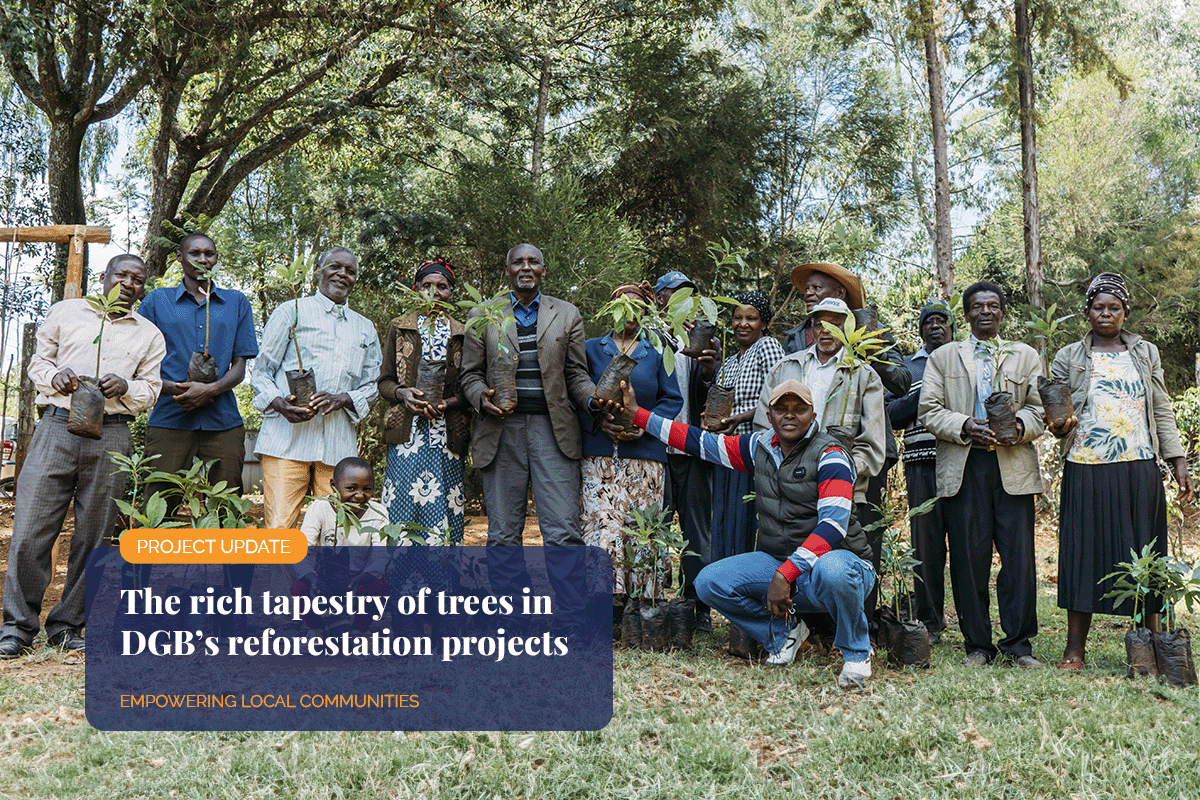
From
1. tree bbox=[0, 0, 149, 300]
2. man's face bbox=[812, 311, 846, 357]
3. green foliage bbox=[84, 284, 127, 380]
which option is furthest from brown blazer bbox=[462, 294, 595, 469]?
tree bbox=[0, 0, 149, 300]

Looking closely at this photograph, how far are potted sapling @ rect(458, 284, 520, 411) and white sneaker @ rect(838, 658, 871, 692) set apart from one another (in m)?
1.92

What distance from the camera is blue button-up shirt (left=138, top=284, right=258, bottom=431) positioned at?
4.57 meters

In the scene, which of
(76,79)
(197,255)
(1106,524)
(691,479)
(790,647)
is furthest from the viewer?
(76,79)

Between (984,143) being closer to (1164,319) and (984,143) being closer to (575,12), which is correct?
(1164,319)

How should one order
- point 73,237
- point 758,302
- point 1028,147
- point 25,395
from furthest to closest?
point 1028,147 < point 25,395 < point 73,237 < point 758,302

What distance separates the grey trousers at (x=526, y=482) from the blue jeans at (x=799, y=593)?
0.76 m

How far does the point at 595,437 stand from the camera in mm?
4605

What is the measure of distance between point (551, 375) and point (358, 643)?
5.19ft

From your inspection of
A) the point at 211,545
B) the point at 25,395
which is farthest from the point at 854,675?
the point at 25,395

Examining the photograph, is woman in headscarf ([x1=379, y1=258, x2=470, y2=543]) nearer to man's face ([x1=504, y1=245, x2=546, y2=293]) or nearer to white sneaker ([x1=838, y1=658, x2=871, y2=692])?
man's face ([x1=504, y1=245, x2=546, y2=293])

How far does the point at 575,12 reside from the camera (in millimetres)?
11500

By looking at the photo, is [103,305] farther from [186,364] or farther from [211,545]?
[211,545]

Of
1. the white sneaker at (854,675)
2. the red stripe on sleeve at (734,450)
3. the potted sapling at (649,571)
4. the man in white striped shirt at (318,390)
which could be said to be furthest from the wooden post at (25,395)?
the white sneaker at (854,675)

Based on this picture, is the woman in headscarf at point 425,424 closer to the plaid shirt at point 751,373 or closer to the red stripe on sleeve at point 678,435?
the red stripe on sleeve at point 678,435
